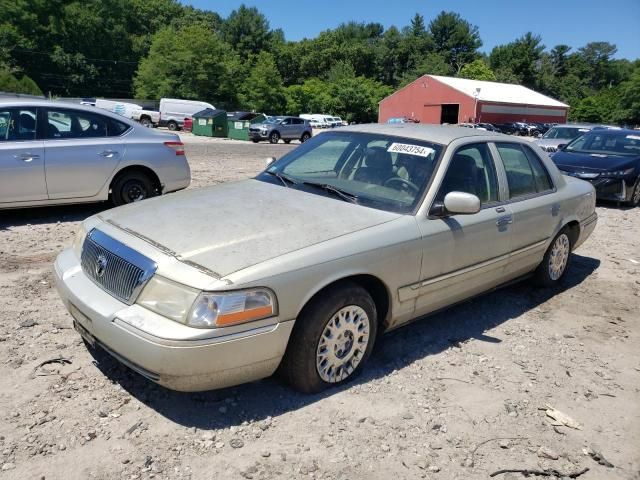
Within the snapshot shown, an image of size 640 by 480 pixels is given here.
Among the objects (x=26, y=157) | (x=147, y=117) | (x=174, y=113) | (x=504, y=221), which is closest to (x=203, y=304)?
(x=504, y=221)

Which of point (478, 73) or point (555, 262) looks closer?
point (555, 262)

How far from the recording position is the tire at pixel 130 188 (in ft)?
24.5

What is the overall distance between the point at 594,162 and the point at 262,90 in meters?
59.3

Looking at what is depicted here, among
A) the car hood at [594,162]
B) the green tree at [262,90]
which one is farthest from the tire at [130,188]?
the green tree at [262,90]

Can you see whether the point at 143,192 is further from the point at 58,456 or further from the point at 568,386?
the point at 568,386

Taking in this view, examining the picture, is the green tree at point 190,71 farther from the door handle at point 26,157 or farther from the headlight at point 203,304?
the headlight at point 203,304

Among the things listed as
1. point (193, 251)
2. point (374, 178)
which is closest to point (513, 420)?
point (374, 178)

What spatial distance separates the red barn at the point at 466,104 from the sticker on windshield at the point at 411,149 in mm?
55549

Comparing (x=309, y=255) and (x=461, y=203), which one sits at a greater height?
(x=461, y=203)

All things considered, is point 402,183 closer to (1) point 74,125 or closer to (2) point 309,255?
(2) point 309,255

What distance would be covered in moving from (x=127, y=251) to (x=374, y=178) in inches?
73.6

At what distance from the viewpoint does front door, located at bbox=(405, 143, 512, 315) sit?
12.7 feet

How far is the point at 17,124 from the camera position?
6695 mm

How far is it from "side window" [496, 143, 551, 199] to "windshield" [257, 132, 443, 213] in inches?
35.3
